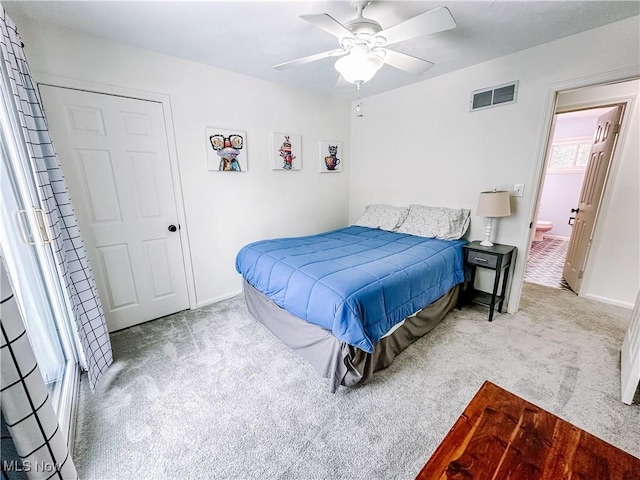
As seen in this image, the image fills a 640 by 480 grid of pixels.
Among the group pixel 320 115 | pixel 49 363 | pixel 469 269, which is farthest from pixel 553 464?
pixel 320 115

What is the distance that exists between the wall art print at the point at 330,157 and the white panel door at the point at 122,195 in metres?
1.87

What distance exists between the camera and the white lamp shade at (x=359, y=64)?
1.55 meters

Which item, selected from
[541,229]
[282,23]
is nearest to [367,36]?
[282,23]

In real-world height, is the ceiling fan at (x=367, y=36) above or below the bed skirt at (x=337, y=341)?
above

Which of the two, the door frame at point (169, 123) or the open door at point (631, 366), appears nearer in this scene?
the open door at point (631, 366)

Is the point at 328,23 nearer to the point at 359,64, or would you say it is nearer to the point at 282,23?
the point at 359,64

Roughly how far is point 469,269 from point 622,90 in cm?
235

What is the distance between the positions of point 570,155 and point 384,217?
4847 millimetres

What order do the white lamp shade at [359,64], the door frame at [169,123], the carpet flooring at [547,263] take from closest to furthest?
the white lamp shade at [359,64]
the door frame at [169,123]
the carpet flooring at [547,263]

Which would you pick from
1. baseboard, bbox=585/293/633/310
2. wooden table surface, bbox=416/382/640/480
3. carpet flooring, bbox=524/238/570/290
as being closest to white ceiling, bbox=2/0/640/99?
wooden table surface, bbox=416/382/640/480

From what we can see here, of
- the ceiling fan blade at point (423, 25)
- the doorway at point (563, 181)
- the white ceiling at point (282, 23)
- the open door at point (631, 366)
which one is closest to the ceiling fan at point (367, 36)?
the ceiling fan blade at point (423, 25)

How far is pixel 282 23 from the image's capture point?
1.87 m

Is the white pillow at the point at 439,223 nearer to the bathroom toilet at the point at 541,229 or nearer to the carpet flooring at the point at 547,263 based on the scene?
the carpet flooring at the point at 547,263

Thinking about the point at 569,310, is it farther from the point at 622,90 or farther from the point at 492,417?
the point at 492,417
